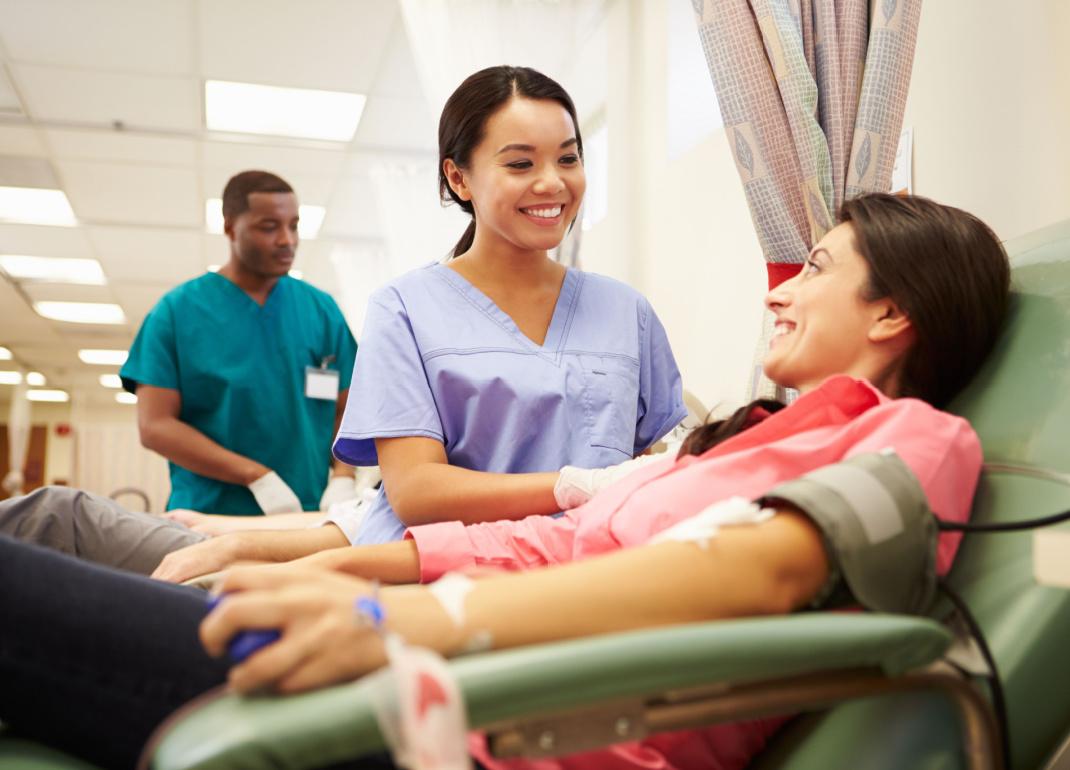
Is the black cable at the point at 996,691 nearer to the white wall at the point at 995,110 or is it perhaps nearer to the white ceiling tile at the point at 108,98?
the white wall at the point at 995,110

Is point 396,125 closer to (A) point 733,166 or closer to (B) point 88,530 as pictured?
(A) point 733,166

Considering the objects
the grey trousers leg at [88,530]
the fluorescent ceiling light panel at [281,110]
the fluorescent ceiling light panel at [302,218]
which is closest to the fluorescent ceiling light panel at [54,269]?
the fluorescent ceiling light panel at [302,218]

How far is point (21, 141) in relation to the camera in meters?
4.42

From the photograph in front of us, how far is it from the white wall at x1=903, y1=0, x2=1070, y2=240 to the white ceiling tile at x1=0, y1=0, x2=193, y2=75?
8.71ft

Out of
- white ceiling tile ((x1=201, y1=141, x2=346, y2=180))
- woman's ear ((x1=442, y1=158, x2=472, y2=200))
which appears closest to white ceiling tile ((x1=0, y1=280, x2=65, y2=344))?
white ceiling tile ((x1=201, y1=141, x2=346, y2=180))

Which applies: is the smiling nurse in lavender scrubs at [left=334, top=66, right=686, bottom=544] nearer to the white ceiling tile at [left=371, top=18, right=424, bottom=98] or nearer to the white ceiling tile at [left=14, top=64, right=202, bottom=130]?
the white ceiling tile at [left=371, top=18, right=424, bottom=98]

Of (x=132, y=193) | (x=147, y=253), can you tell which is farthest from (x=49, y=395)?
(x=132, y=193)

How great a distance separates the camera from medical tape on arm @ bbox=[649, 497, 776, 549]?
0.71 meters

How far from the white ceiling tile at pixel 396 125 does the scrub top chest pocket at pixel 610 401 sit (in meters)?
2.71

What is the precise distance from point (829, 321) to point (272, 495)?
174 centimetres

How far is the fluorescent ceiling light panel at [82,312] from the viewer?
24.8 ft

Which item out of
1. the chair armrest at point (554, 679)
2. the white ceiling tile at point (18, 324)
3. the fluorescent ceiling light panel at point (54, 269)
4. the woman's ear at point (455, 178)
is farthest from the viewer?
the white ceiling tile at point (18, 324)

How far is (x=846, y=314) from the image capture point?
42.2 inches

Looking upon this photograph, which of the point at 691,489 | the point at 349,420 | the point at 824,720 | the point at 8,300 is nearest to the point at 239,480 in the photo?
the point at 349,420
